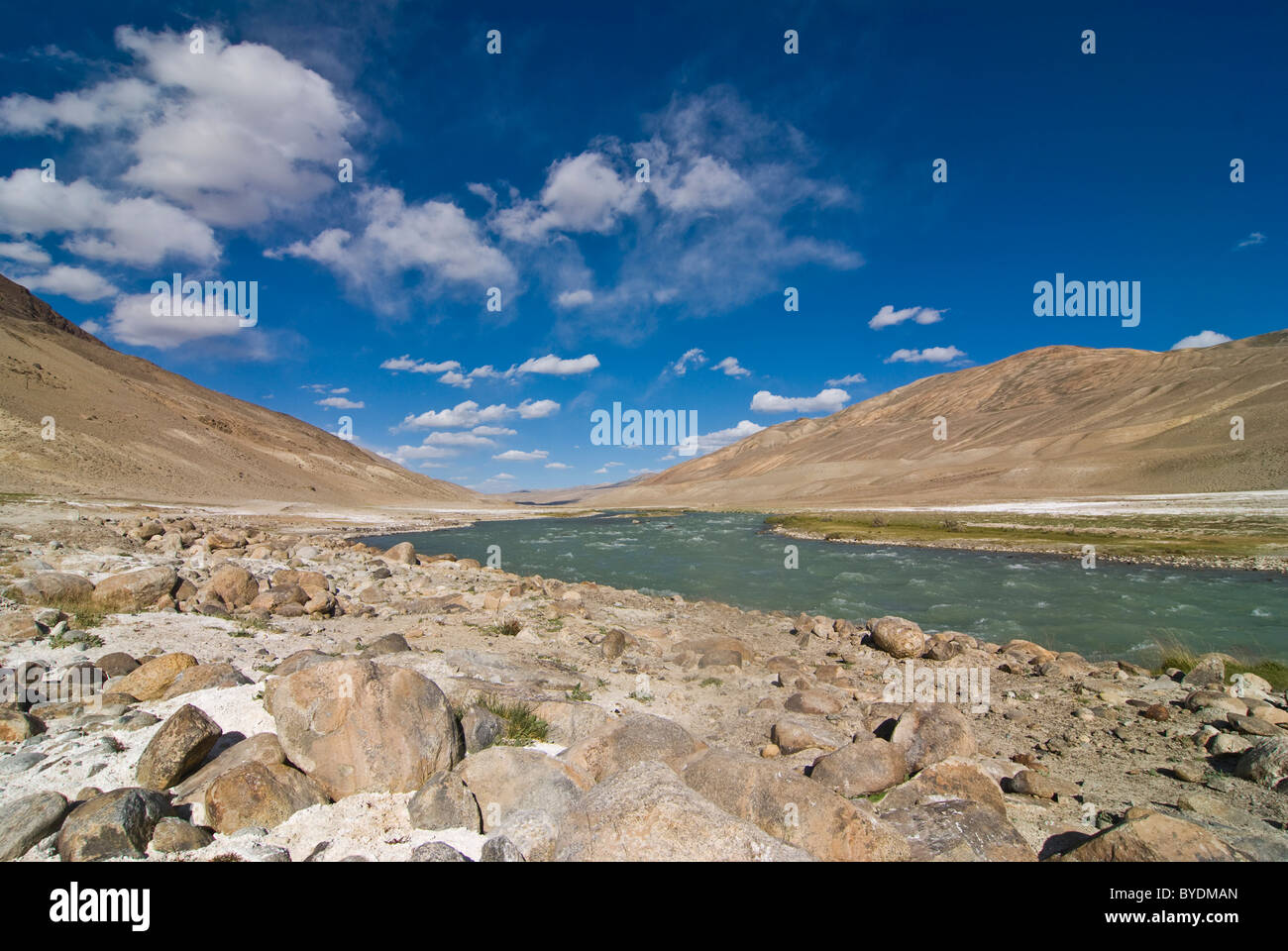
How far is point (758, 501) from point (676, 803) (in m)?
127

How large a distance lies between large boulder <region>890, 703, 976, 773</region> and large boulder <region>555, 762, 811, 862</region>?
3.88 m

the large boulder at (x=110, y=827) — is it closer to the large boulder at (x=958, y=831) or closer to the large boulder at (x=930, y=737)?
the large boulder at (x=958, y=831)

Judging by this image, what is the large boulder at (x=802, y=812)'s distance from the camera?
4.46m

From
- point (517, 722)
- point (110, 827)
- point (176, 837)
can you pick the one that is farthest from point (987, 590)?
point (110, 827)

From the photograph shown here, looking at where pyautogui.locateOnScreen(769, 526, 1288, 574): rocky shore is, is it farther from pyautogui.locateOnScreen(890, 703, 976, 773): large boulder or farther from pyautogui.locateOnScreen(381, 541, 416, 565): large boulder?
pyautogui.locateOnScreen(381, 541, 416, 565): large boulder

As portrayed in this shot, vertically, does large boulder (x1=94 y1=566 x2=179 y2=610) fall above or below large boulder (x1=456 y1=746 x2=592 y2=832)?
above

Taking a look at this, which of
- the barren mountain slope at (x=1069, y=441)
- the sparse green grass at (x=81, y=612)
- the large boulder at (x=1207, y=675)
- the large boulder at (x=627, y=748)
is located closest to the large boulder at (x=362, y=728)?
the large boulder at (x=627, y=748)

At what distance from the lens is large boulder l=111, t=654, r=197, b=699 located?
272 inches

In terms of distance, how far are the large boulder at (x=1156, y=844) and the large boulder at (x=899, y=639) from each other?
1018cm

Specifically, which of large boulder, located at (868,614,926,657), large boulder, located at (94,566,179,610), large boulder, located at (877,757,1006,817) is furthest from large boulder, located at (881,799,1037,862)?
large boulder, located at (94,566,179,610)

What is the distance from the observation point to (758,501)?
422 ft

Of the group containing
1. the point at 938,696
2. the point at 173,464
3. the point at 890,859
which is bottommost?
the point at 938,696
